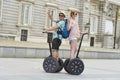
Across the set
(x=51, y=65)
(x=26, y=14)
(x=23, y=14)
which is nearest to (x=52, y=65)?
(x=51, y=65)

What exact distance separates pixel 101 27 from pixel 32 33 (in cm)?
1458

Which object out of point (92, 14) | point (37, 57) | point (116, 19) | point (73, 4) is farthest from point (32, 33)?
point (37, 57)

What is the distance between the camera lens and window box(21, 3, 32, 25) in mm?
37906

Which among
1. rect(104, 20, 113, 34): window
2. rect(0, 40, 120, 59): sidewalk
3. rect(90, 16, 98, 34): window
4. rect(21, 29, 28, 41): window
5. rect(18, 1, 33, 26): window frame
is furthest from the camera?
rect(104, 20, 113, 34): window

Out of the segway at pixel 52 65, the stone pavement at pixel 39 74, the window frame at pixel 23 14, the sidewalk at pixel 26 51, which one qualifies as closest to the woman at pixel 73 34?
the segway at pixel 52 65

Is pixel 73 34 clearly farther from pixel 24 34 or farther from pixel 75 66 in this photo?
pixel 24 34

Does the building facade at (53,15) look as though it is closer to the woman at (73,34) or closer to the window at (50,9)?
the window at (50,9)

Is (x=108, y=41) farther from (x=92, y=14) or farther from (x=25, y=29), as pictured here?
(x=25, y=29)

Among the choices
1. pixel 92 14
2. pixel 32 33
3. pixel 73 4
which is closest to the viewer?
pixel 32 33

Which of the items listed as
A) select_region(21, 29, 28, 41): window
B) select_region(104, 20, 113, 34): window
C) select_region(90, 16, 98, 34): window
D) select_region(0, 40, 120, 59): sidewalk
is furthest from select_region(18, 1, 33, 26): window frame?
select_region(0, 40, 120, 59): sidewalk

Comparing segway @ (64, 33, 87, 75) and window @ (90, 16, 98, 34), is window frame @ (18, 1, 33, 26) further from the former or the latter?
segway @ (64, 33, 87, 75)

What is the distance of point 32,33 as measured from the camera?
39031 mm

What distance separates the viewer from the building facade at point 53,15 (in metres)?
36.2

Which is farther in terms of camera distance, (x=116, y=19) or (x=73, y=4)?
(x=116, y=19)
